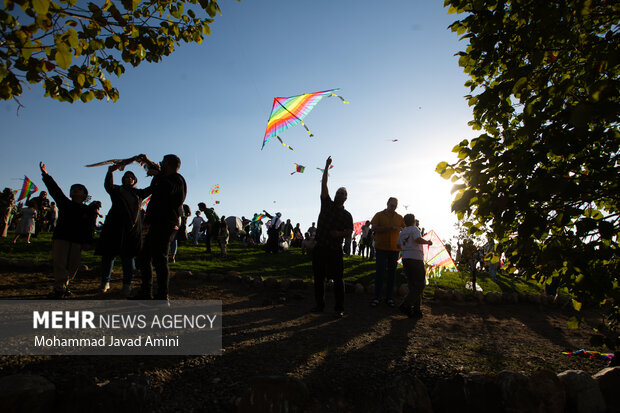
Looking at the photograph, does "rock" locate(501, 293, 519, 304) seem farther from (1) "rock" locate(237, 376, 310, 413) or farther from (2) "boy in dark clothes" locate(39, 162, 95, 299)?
(2) "boy in dark clothes" locate(39, 162, 95, 299)

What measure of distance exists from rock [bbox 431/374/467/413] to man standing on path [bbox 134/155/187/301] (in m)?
3.73

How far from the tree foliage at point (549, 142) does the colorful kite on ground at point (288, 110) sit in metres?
4.92

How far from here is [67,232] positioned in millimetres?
5207

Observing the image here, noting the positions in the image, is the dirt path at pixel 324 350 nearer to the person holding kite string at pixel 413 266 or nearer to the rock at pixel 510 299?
the person holding kite string at pixel 413 266

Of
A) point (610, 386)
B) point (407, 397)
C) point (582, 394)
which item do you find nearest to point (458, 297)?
point (610, 386)

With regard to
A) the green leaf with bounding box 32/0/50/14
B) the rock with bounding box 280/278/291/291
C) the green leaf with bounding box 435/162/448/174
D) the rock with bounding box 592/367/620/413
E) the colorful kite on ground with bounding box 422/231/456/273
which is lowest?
the rock with bounding box 592/367/620/413

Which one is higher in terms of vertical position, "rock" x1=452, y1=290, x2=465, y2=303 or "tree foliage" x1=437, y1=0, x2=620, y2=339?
"tree foliage" x1=437, y1=0, x2=620, y2=339

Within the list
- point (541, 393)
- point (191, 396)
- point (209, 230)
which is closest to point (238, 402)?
point (191, 396)

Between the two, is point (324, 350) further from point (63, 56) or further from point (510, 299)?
point (510, 299)

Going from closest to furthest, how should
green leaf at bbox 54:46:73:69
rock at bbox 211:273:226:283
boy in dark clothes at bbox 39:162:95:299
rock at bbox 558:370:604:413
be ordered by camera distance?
1. green leaf at bbox 54:46:73:69
2. rock at bbox 558:370:604:413
3. boy in dark clothes at bbox 39:162:95:299
4. rock at bbox 211:273:226:283

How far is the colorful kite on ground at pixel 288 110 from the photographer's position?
813 cm

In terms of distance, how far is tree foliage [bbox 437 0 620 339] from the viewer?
2.36 meters

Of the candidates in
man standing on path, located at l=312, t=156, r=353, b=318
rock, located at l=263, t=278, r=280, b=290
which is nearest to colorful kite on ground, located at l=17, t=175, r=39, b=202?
rock, located at l=263, t=278, r=280, b=290

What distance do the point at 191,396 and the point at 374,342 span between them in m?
2.49
